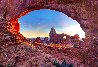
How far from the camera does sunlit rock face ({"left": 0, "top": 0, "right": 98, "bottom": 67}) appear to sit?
10174mm

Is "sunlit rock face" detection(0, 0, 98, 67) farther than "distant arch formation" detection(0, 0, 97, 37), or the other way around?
"distant arch formation" detection(0, 0, 97, 37)

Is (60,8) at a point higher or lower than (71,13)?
higher

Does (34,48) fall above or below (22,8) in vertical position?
below

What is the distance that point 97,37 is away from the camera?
10.1 meters

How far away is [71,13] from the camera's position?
10.5m

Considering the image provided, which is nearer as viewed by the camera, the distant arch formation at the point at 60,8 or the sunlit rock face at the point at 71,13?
the sunlit rock face at the point at 71,13

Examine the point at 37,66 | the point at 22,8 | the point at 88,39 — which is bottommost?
the point at 37,66

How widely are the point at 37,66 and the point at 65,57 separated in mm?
1134

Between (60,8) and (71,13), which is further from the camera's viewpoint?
(60,8)

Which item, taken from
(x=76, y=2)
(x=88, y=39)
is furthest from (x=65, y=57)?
(x=76, y=2)

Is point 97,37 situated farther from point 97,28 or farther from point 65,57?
point 65,57

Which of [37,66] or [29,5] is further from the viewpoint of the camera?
[29,5]

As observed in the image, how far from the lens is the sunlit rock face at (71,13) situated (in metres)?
10.2

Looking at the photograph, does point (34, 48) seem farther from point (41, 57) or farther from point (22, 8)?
point (22, 8)
